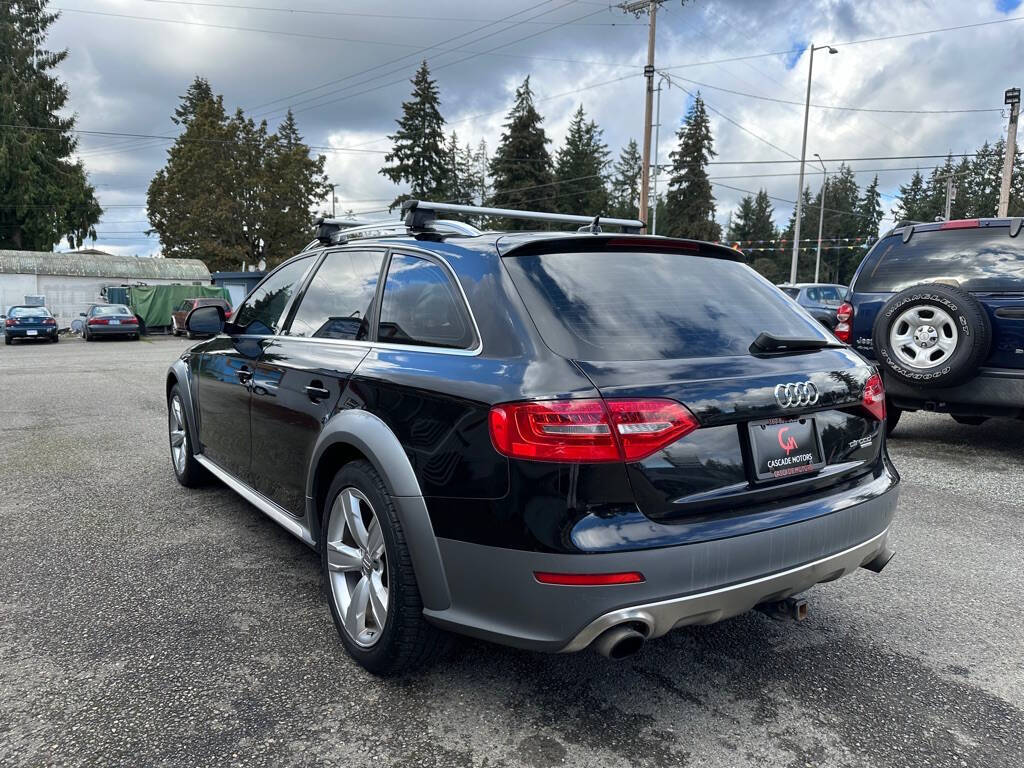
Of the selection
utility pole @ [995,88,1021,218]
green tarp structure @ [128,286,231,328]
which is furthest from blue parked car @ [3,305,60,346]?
utility pole @ [995,88,1021,218]

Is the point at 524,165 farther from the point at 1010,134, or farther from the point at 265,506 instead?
the point at 265,506

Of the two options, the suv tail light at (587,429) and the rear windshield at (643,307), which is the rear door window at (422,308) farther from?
the suv tail light at (587,429)

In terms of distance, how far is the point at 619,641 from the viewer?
2105mm

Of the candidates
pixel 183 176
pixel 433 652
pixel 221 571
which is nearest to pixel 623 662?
pixel 433 652

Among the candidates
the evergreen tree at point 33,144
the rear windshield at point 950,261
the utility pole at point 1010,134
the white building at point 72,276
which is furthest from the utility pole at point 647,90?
the evergreen tree at point 33,144

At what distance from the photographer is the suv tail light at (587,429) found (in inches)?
81.8

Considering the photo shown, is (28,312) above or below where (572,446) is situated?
below

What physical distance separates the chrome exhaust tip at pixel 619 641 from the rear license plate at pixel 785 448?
0.65 metres

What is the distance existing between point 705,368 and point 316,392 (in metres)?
1.65

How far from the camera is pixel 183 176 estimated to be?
4619 centimetres

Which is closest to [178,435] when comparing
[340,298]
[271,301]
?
[271,301]

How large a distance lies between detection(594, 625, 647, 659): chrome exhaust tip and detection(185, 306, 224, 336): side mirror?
3.38 meters

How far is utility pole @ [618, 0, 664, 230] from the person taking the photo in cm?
2245

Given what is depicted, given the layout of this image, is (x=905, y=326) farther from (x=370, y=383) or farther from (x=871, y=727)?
(x=370, y=383)
